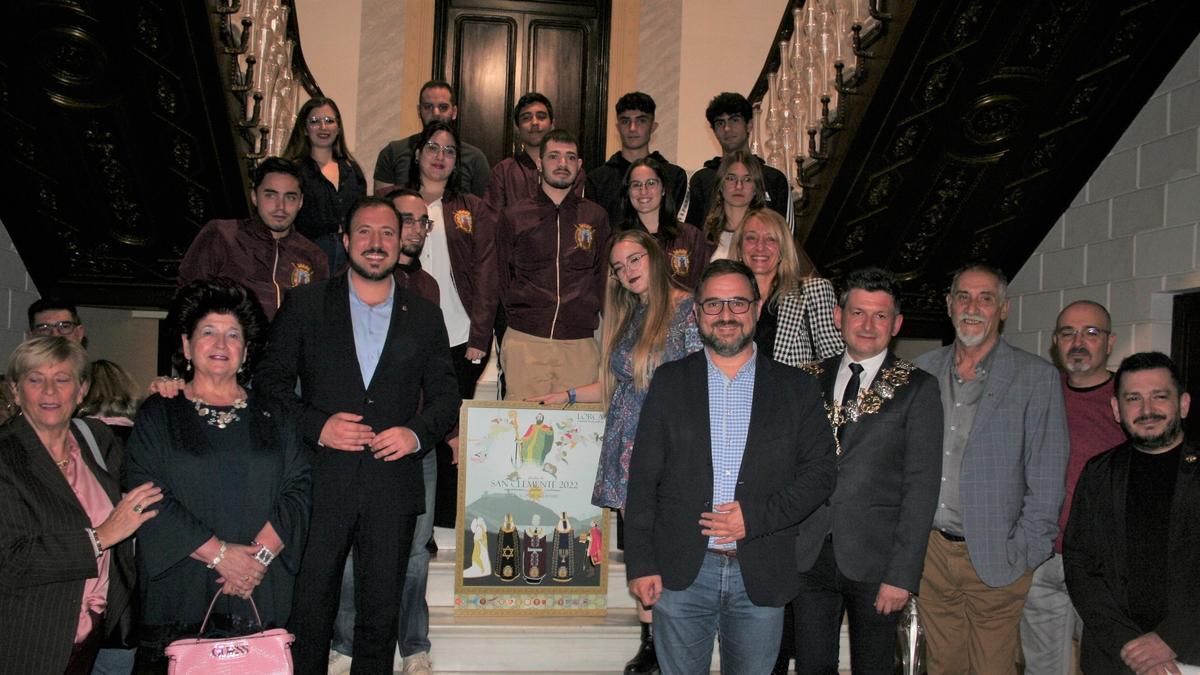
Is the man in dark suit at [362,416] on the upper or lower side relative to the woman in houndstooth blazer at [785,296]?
lower

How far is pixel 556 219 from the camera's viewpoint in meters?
4.47

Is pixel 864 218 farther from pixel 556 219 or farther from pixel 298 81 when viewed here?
pixel 298 81

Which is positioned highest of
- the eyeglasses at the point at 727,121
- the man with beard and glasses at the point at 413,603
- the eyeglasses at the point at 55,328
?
the eyeglasses at the point at 727,121

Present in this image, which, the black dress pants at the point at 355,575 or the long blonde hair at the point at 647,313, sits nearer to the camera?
the black dress pants at the point at 355,575

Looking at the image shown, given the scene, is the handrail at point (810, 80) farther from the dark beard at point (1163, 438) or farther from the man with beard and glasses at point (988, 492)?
the dark beard at point (1163, 438)

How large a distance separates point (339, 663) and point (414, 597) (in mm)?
350

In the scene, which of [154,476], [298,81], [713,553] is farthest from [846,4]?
[154,476]

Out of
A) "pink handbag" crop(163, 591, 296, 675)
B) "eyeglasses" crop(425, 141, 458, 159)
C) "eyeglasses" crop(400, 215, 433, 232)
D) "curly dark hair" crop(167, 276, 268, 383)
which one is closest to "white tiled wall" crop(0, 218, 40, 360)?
"eyeglasses" crop(425, 141, 458, 159)

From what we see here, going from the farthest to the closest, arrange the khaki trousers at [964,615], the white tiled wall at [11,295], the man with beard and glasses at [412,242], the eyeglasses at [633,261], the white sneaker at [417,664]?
the white tiled wall at [11,295] < the man with beard and glasses at [412,242] < the white sneaker at [417,664] < the eyeglasses at [633,261] < the khaki trousers at [964,615]

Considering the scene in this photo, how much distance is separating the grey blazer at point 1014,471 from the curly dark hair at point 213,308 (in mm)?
2288

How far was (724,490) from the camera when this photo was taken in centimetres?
286

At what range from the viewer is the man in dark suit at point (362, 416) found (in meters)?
3.15

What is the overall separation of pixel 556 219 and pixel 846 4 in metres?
Answer: 2.25

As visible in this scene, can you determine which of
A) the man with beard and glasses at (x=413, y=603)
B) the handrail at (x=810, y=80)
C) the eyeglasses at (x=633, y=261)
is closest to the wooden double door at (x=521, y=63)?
the handrail at (x=810, y=80)
